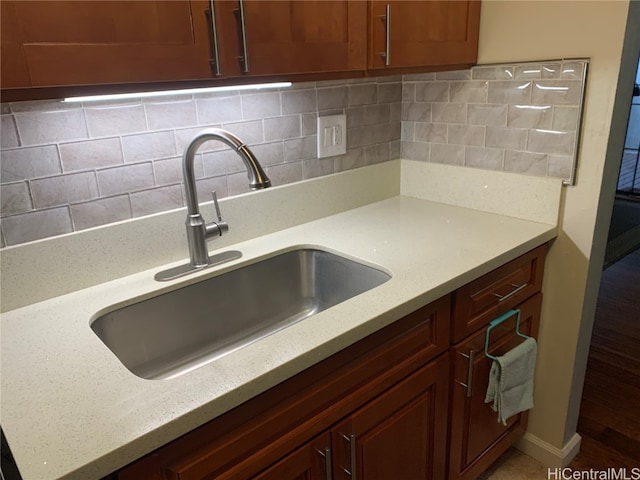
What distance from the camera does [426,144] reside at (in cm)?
186

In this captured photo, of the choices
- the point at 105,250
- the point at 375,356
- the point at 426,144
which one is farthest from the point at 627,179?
the point at 105,250

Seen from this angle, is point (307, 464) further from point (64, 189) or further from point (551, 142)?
point (551, 142)

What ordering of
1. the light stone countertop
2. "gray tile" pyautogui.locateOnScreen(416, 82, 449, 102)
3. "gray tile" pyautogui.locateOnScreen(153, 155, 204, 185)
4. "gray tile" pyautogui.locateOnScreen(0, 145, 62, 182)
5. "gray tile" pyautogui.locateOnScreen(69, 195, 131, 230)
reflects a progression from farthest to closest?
"gray tile" pyautogui.locateOnScreen(416, 82, 449, 102)
"gray tile" pyautogui.locateOnScreen(153, 155, 204, 185)
"gray tile" pyautogui.locateOnScreen(69, 195, 131, 230)
"gray tile" pyautogui.locateOnScreen(0, 145, 62, 182)
the light stone countertop

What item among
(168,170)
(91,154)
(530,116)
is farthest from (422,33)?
(91,154)

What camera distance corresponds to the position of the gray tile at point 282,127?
1.53 metres

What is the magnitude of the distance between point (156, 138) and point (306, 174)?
518 mm

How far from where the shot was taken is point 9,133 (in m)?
1.09

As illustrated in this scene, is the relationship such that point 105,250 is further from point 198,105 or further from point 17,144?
point 198,105

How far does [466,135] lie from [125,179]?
110cm

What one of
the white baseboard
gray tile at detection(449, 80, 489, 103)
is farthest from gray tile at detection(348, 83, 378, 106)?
the white baseboard

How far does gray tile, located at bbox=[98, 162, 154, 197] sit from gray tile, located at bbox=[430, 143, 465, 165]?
3.30ft

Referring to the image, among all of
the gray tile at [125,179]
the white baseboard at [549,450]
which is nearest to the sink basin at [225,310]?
the gray tile at [125,179]

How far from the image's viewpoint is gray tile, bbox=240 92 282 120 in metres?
1.46

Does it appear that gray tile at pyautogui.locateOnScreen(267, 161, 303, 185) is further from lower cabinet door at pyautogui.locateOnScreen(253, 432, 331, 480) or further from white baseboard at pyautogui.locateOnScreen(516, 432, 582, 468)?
white baseboard at pyautogui.locateOnScreen(516, 432, 582, 468)
